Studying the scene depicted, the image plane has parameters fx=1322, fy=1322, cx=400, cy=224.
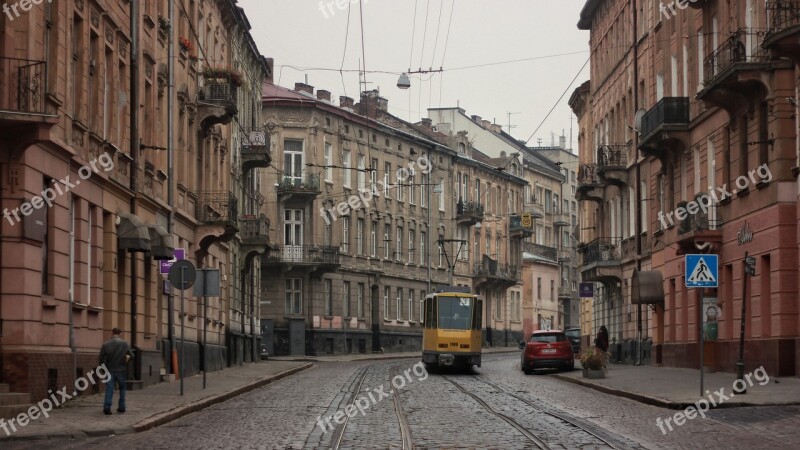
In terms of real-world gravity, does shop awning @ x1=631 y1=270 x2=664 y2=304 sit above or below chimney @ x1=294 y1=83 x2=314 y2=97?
below

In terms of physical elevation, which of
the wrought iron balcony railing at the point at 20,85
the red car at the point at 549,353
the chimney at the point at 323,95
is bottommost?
the red car at the point at 549,353

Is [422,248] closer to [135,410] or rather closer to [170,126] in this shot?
[170,126]

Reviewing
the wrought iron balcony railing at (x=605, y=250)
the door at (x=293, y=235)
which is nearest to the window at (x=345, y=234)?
the door at (x=293, y=235)

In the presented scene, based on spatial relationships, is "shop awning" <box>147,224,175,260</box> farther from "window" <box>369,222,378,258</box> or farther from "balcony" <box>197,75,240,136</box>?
"window" <box>369,222,378,258</box>

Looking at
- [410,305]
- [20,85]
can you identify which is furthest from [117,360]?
[410,305]

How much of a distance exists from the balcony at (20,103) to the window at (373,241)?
55.0m

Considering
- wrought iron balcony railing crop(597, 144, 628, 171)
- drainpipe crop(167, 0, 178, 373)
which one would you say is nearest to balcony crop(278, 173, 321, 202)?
wrought iron balcony railing crop(597, 144, 628, 171)

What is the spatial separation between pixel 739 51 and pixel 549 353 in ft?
48.1

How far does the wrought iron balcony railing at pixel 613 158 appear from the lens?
5132 centimetres

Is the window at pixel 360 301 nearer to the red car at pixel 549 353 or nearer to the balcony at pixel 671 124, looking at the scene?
the red car at pixel 549 353

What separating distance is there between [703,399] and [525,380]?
14172 mm

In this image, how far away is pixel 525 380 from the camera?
38.8 metres

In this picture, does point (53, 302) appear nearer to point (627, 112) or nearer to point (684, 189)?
point (684, 189)

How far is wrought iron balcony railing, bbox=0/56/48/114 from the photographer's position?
2170cm
